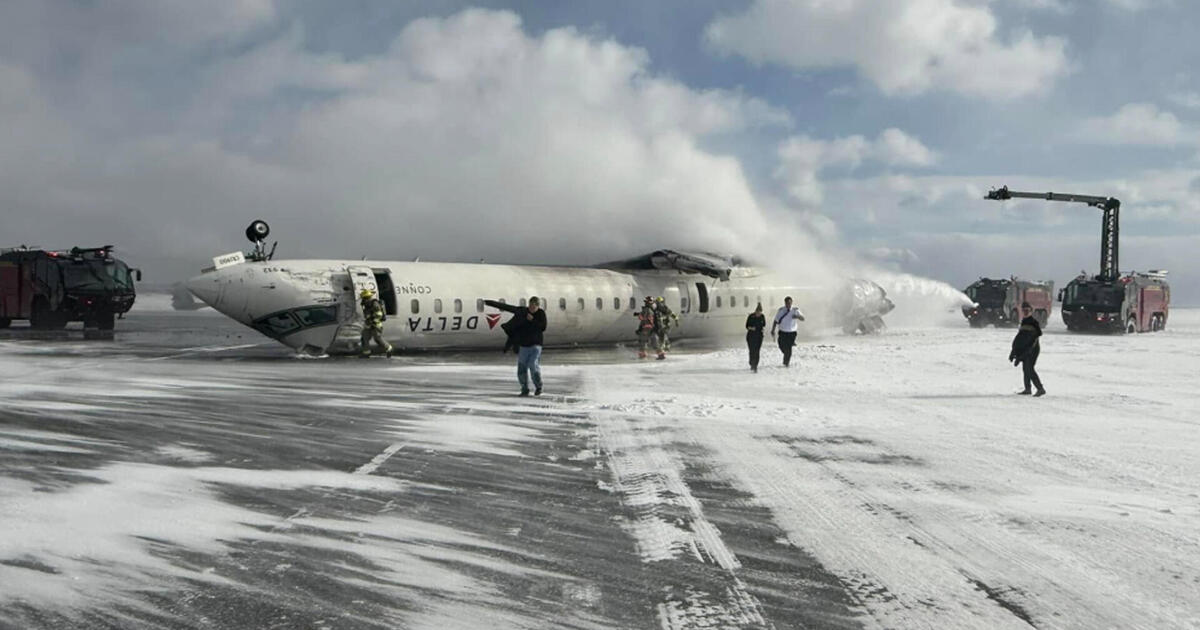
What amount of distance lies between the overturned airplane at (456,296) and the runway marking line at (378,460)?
1462cm

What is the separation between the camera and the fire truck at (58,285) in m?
36.8

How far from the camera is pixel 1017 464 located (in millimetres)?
9398

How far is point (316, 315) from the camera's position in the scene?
23859 millimetres

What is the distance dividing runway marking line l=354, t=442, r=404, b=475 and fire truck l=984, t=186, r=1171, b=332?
42.8m

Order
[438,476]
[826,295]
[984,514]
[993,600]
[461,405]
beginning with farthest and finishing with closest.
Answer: [826,295] → [461,405] → [438,476] → [984,514] → [993,600]

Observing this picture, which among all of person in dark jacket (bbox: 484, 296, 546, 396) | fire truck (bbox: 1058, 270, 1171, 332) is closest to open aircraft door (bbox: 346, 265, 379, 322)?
person in dark jacket (bbox: 484, 296, 546, 396)

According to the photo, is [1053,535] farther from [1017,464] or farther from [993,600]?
[1017,464]

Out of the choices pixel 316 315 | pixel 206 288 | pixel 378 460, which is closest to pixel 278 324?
pixel 316 315

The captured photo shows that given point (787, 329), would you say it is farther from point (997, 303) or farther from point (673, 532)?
point (997, 303)

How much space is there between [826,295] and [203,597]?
3330 centimetres

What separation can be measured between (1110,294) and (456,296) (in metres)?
35.1

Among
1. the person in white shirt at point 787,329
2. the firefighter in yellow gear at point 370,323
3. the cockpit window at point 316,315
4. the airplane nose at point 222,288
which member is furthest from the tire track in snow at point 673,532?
the airplane nose at point 222,288

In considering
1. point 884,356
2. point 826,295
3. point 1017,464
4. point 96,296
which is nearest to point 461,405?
point 1017,464

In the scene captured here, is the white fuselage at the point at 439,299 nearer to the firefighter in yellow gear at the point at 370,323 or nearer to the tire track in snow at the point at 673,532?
the firefighter in yellow gear at the point at 370,323
